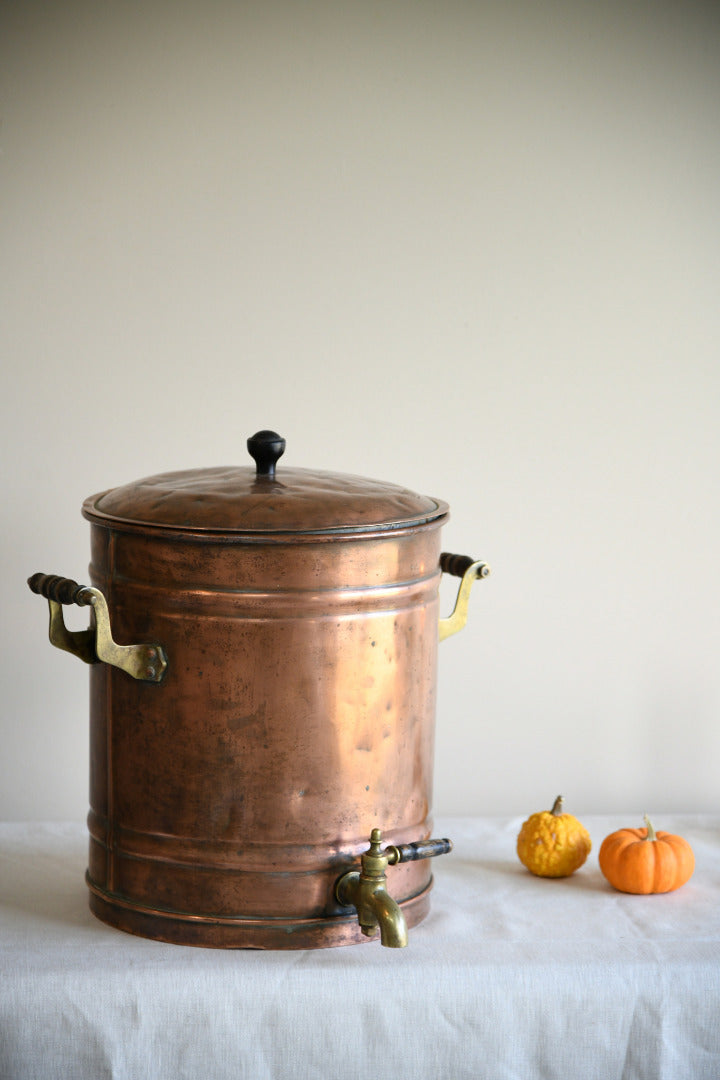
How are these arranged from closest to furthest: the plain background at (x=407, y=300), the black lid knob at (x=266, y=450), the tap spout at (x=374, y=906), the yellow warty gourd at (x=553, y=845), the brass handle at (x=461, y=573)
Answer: the tap spout at (x=374, y=906)
the black lid knob at (x=266, y=450)
the brass handle at (x=461, y=573)
the yellow warty gourd at (x=553, y=845)
the plain background at (x=407, y=300)

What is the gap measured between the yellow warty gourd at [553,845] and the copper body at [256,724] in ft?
1.13

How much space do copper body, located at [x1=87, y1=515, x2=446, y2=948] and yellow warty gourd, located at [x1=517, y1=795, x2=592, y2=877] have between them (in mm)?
344

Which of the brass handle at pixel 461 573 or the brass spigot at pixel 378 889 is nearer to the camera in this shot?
the brass spigot at pixel 378 889

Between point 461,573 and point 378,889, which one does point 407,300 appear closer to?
point 461,573

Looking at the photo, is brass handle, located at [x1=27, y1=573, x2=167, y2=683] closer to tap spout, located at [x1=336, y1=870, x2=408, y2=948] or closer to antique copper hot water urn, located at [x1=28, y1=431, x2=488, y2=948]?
antique copper hot water urn, located at [x1=28, y1=431, x2=488, y2=948]

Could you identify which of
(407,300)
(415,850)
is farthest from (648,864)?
(407,300)

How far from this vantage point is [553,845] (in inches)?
71.7

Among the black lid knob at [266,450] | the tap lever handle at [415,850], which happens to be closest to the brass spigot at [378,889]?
the tap lever handle at [415,850]

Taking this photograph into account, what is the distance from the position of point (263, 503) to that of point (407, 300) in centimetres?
83

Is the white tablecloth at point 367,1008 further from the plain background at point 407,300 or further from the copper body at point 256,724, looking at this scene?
the plain background at point 407,300

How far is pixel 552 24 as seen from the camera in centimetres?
213

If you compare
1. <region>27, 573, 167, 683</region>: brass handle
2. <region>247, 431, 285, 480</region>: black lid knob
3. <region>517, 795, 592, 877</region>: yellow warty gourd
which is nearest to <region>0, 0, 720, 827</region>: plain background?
<region>517, 795, 592, 877</region>: yellow warty gourd

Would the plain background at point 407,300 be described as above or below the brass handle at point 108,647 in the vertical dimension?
above

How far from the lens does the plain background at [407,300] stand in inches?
82.0
